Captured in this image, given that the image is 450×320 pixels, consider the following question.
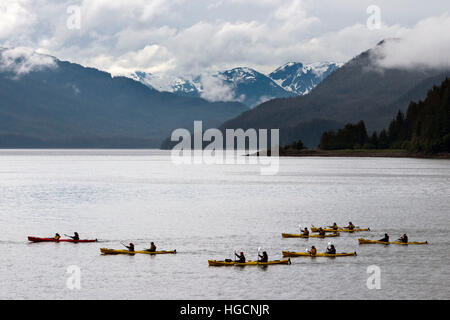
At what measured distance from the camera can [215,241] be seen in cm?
8800

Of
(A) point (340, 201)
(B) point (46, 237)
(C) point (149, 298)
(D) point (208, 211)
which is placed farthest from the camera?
(A) point (340, 201)

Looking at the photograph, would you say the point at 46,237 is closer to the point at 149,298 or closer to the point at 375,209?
the point at 149,298

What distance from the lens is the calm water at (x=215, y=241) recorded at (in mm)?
62281

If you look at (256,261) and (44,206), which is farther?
(44,206)

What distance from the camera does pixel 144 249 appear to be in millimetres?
79188

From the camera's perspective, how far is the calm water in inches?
2452

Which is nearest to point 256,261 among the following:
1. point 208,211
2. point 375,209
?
point 208,211

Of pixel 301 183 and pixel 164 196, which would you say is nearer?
pixel 164 196

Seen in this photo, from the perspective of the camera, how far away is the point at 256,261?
2827 inches

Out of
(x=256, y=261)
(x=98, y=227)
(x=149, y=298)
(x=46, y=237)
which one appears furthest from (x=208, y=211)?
(x=149, y=298)
